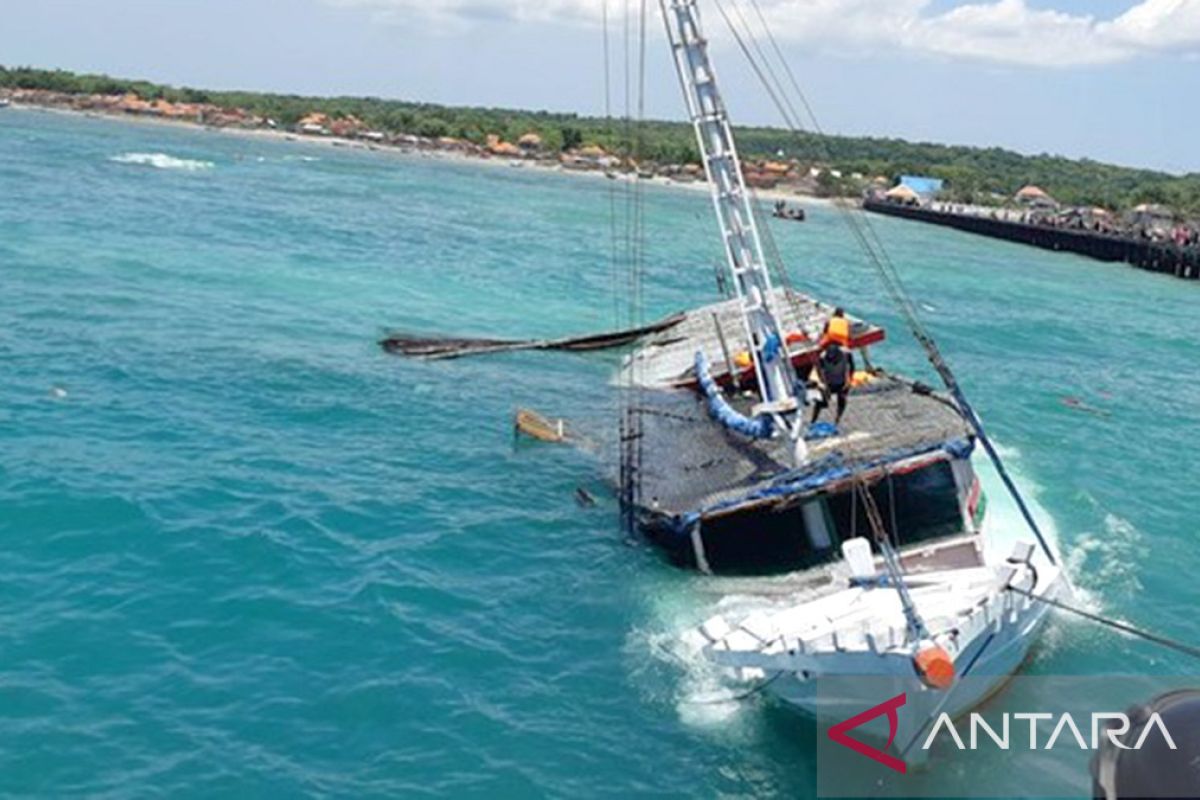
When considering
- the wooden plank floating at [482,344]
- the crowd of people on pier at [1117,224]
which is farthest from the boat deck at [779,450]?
the crowd of people on pier at [1117,224]

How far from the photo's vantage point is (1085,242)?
12062cm

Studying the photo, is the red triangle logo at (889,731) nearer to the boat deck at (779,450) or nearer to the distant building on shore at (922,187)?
the boat deck at (779,450)

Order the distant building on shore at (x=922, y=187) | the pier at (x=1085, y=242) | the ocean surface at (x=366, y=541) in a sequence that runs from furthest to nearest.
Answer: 1. the distant building on shore at (x=922, y=187)
2. the pier at (x=1085, y=242)
3. the ocean surface at (x=366, y=541)

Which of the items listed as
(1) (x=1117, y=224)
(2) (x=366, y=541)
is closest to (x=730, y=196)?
(2) (x=366, y=541)

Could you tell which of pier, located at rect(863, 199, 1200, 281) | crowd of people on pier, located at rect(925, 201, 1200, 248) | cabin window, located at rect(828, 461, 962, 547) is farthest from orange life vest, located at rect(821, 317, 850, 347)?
crowd of people on pier, located at rect(925, 201, 1200, 248)

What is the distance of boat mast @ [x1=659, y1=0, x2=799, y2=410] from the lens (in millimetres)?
24453

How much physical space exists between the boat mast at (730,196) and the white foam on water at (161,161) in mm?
98870

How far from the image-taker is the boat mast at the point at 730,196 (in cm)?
2445

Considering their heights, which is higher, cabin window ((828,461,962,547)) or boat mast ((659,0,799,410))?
boat mast ((659,0,799,410))

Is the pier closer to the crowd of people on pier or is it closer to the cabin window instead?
the crowd of people on pier

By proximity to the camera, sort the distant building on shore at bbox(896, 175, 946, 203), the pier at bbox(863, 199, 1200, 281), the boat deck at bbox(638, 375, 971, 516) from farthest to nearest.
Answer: the distant building on shore at bbox(896, 175, 946, 203) → the pier at bbox(863, 199, 1200, 281) → the boat deck at bbox(638, 375, 971, 516)

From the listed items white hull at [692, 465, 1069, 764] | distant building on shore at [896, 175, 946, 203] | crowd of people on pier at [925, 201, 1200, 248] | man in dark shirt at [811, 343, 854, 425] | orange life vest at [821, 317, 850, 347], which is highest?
distant building on shore at [896, 175, 946, 203]

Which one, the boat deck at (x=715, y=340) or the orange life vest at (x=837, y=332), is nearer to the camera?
the orange life vest at (x=837, y=332)

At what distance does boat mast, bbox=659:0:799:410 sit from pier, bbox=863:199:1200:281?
3836 inches
